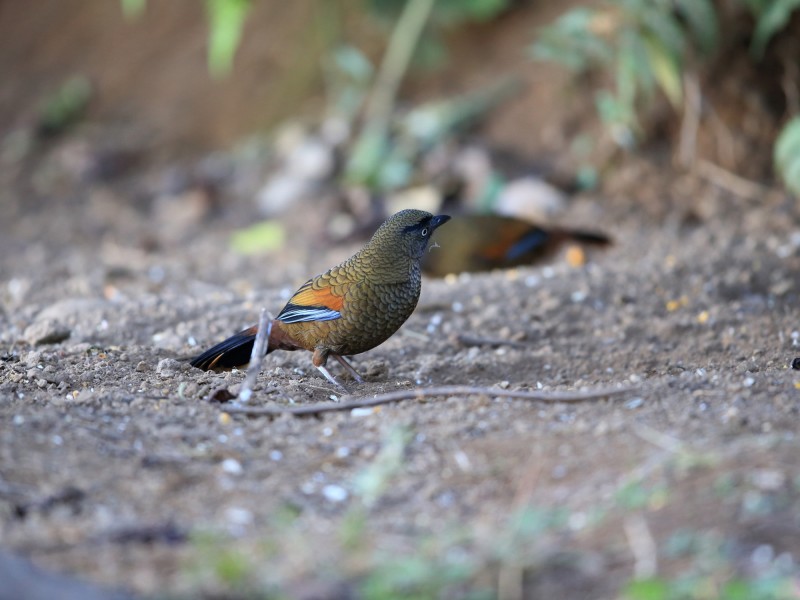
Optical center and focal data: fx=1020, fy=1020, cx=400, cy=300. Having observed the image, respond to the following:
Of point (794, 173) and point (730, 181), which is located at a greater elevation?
point (794, 173)

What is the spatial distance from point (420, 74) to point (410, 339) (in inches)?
212

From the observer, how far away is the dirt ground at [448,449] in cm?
250

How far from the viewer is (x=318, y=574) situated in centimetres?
249

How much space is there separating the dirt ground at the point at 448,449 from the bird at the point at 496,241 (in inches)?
23.3

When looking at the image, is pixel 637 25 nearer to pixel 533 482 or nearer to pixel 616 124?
pixel 616 124

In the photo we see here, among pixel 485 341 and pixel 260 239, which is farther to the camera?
pixel 260 239

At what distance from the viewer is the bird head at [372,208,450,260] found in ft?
15.5

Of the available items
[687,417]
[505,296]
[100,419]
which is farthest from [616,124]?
[100,419]

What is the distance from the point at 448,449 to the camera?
3.27 meters

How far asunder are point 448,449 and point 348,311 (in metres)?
1.37

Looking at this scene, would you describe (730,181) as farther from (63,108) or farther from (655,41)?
(63,108)

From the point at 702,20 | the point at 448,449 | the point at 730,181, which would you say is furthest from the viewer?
the point at 730,181

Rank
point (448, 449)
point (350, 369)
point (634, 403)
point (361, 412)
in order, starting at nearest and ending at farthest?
point (448, 449), point (634, 403), point (361, 412), point (350, 369)

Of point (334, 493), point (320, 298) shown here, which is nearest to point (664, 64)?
point (320, 298)
